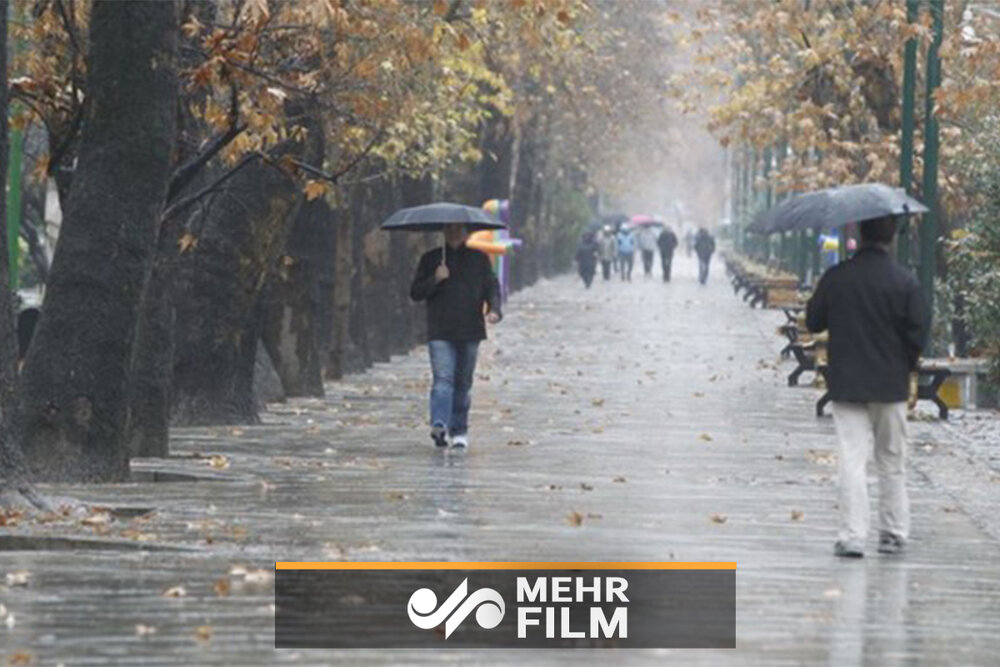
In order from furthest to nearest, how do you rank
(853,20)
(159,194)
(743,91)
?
(743,91) → (853,20) → (159,194)

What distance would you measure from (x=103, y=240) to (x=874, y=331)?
18.2ft

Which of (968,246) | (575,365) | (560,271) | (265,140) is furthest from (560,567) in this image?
(560,271)

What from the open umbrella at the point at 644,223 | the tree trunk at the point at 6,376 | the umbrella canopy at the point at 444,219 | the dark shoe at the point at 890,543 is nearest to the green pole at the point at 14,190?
the umbrella canopy at the point at 444,219

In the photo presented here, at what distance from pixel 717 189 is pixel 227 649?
187917 millimetres

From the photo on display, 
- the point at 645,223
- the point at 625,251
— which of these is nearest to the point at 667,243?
the point at 625,251

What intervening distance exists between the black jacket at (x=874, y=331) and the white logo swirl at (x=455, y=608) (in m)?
3.31

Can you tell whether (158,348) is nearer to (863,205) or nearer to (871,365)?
(863,205)

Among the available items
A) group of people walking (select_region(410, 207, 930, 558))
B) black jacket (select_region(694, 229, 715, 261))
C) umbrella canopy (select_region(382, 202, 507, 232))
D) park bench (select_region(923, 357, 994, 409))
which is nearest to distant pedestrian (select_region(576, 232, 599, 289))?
black jacket (select_region(694, 229, 715, 261))

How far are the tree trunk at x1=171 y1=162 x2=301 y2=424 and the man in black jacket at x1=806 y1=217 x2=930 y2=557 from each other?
35.6ft

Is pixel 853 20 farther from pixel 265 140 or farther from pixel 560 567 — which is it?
pixel 560 567

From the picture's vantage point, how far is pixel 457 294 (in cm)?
2325

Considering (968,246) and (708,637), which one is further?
(968,246)

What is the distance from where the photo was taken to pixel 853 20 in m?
39.2

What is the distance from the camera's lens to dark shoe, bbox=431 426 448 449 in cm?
2353
